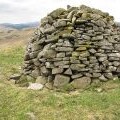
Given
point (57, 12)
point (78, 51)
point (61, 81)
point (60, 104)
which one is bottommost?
point (60, 104)

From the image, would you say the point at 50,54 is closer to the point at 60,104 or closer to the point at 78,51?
the point at 78,51

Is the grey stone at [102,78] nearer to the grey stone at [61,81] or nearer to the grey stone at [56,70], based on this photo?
the grey stone at [61,81]

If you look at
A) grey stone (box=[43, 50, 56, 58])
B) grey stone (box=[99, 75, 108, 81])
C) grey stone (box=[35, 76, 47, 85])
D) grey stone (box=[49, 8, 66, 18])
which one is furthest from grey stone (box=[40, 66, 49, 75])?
grey stone (box=[49, 8, 66, 18])

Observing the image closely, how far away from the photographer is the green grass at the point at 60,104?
13.3 meters

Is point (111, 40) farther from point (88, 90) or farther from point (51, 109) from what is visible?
point (51, 109)

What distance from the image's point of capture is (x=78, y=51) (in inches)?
664

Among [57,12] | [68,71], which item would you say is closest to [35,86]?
[68,71]

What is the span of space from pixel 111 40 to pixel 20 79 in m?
5.06

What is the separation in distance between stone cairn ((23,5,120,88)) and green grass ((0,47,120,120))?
3.26 ft

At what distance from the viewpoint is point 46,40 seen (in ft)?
58.1

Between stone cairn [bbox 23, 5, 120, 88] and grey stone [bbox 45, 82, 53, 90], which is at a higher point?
stone cairn [bbox 23, 5, 120, 88]

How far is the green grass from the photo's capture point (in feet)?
43.8

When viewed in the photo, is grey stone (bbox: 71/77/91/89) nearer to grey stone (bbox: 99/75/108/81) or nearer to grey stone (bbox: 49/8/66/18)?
grey stone (bbox: 99/75/108/81)

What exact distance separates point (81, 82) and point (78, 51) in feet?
5.03
